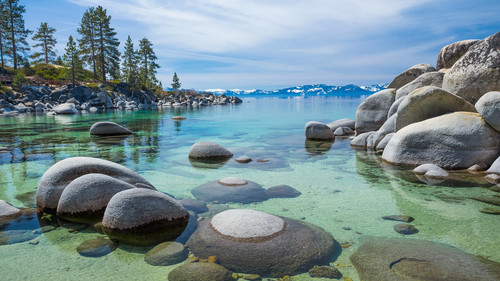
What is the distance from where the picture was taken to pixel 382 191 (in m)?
7.45

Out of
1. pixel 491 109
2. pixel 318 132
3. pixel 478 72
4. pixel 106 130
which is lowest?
pixel 318 132

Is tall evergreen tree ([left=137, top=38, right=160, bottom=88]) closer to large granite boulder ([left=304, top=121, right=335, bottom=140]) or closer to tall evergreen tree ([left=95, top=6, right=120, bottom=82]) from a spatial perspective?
tall evergreen tree ([left=95, top=6, right=120, bottom=82])

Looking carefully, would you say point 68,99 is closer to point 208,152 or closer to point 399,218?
point 208,152

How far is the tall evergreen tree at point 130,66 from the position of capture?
A: 72.0 meters

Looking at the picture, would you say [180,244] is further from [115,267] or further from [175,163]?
[175,163]

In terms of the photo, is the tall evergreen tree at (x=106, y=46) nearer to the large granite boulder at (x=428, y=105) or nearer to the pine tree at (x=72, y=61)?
the pine tree at (x=72, y=61)

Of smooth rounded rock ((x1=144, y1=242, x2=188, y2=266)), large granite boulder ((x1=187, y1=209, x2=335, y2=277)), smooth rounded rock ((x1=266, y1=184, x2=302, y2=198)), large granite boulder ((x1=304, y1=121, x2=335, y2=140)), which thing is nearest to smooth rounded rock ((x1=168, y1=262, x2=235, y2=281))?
large granite boulder ((x1=187, y1=209, x2=335, y2=277))

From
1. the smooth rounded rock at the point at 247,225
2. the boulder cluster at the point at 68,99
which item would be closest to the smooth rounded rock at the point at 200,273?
the smooth rounded rock at the point at 247,225

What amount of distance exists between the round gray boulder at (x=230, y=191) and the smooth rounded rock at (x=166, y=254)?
2.17 m

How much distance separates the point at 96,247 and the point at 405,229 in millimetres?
4843

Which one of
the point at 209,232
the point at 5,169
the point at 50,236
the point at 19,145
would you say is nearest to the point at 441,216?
the point at 209,232

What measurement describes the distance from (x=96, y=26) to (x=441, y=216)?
8278 cm

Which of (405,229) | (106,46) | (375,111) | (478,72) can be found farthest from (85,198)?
(106,46)

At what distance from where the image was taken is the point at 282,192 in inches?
289
